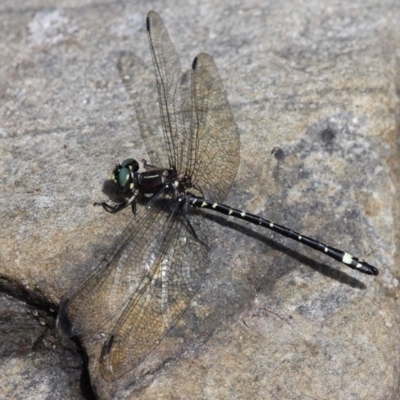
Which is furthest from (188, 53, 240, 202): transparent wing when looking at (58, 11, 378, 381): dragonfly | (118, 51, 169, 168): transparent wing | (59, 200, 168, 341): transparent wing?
(59, 200, 168, 341): transparent wing

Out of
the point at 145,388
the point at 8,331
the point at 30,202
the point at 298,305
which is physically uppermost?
the point at 30,202

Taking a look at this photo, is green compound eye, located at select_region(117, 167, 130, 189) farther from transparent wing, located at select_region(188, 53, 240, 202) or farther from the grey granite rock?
transparent wing, located at select_region(188, 53, 240, 202)

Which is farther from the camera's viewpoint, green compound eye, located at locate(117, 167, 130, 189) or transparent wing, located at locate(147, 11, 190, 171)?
transparent wing, located at locate(147, 11, 190, 171)

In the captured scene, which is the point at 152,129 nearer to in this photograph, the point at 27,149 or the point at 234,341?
the point at 27,149

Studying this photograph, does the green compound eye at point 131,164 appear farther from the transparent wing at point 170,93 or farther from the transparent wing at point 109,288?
the transparent wing at point 109,288

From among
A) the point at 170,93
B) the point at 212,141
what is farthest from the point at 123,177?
the point at 170,93

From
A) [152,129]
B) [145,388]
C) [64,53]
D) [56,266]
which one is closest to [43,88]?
[64,53]

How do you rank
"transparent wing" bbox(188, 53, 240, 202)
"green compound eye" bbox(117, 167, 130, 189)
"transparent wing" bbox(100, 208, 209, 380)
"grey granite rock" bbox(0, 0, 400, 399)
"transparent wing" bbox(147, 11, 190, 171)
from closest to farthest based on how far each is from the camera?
"transparent wing" bbox(100, 208, 209, 380), "grey granite rock" bbox(0, 0, 400, 399), "green compound eye" bbox(117, 167, 130, 189), "transparent wing" bbox(188, 53, 240, 202), "transparent wing" bbox(147, 11, 190, 171)
